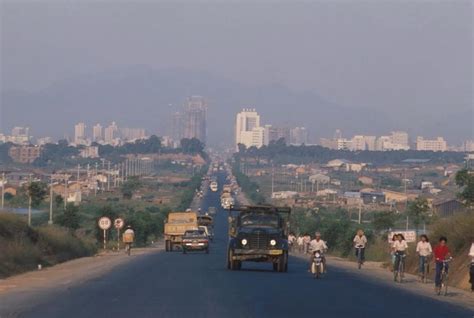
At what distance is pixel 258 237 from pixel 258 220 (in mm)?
1281

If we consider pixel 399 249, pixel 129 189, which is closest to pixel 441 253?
pixel 399 249

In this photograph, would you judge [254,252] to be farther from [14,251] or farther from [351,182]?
[351,182]

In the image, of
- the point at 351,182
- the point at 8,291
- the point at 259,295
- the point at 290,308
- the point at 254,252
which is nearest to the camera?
the point at 290,308

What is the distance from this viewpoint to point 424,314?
22188mm

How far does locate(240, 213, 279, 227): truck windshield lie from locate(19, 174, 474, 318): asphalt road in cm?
180

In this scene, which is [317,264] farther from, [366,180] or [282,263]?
[366,180]

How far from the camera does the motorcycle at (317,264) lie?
113ft

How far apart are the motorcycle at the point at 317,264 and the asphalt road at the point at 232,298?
31cm

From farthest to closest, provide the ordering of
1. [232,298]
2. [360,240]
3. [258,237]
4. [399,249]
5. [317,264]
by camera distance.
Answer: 1. [360,240]
2. [258,237]
3. [399,249]
4. [317,264]
5. [232,298]

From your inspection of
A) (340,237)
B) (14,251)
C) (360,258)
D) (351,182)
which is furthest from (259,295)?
(351,182)

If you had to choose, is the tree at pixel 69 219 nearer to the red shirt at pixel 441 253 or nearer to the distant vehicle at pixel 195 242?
the distant vehicle at pixel 195 242

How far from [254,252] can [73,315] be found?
52.6 ft

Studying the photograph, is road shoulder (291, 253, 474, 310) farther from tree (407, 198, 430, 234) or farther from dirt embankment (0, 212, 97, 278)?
tree (407, 198, 430, 234)

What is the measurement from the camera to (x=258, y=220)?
121 feet
